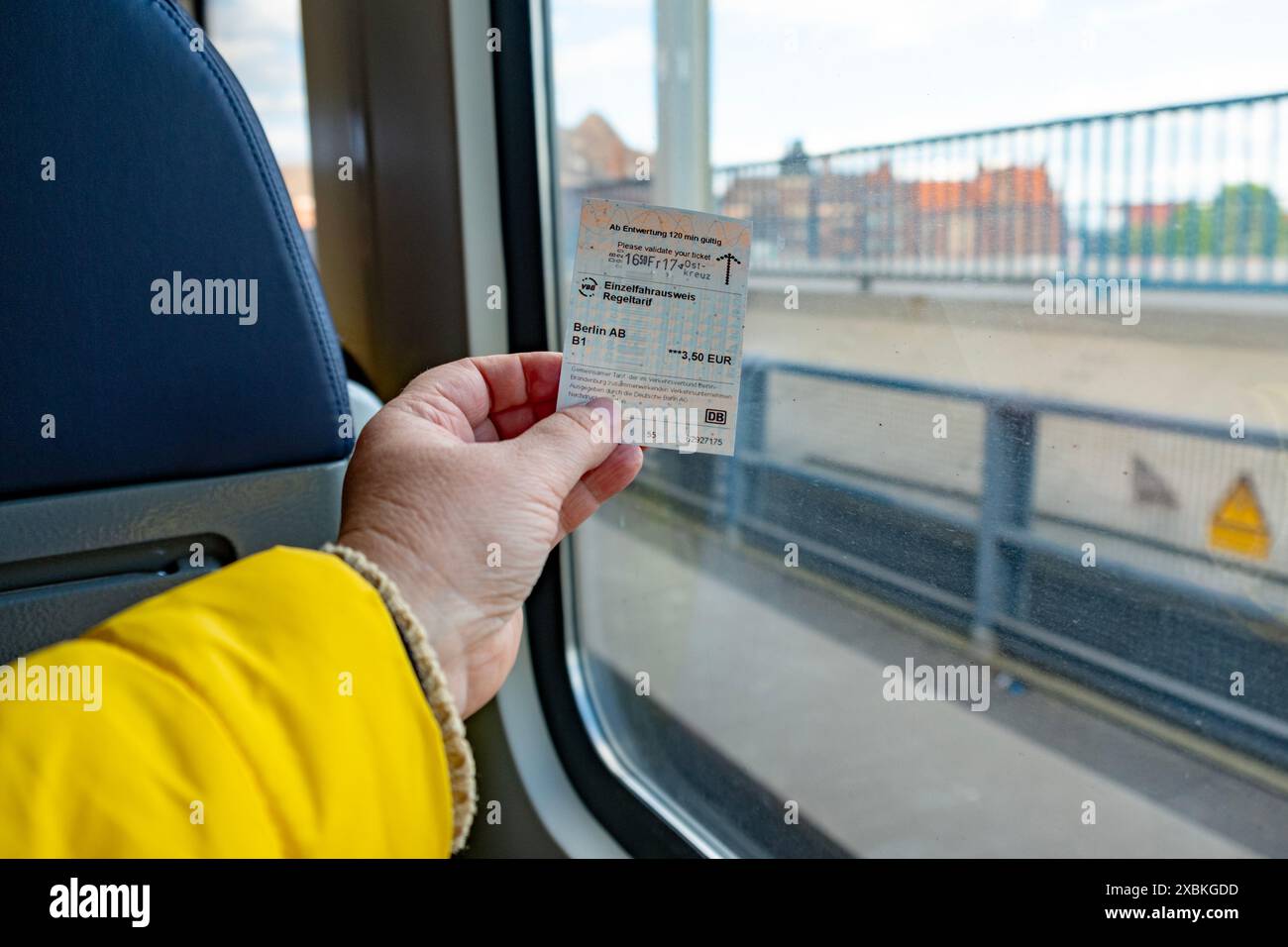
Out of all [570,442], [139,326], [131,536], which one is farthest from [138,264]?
[570,442]

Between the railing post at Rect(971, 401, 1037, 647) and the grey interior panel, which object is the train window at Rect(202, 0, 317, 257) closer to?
the grey interior panel

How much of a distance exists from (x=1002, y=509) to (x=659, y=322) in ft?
1.31

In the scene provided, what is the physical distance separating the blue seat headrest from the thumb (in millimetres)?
434

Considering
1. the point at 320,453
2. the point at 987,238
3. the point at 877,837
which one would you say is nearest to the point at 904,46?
the point at 987,238

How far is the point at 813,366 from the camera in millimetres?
1154

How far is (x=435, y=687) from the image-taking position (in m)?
0.59

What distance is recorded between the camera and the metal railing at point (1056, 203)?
75 cm

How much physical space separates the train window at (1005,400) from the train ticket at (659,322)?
17cm

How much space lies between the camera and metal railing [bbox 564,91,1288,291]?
0.75m

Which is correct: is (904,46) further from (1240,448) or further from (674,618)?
(674,618)

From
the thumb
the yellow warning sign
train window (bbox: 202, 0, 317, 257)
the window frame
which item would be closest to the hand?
the thumb

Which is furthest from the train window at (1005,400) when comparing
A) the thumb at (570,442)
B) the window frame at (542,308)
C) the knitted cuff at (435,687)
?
the knitted cuff at (435,687)
